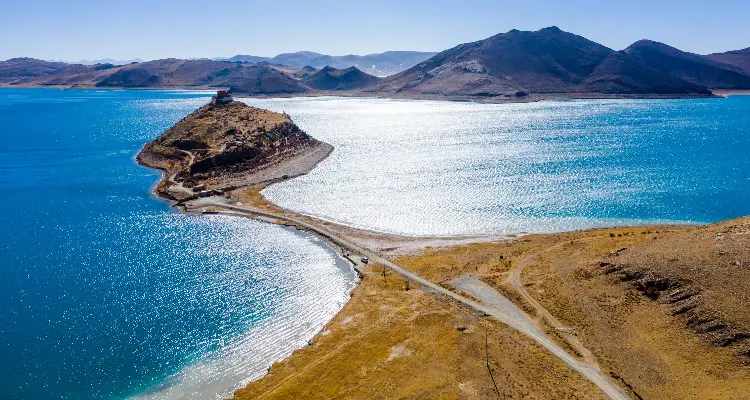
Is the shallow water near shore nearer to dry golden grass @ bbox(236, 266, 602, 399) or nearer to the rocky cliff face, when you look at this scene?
the rocky cliff face

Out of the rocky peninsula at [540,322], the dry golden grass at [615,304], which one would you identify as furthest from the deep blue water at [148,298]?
the dry golden grass at [615,304]

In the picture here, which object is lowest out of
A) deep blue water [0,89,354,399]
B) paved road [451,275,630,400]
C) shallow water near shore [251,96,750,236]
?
deep blue water [0,89,354,399]

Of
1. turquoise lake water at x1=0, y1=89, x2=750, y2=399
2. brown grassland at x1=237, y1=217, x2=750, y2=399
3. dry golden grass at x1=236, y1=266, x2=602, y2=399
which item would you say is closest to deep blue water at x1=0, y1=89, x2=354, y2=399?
turquoise lake water at x1=0, y1=89, x2=750, y2=399

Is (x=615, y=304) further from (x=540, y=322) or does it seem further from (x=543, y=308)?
(x=540, y=322)

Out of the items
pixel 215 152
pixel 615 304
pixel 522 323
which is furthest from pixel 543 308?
pixel 215 152

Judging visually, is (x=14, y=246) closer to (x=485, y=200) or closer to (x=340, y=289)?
(x=340, y=289)

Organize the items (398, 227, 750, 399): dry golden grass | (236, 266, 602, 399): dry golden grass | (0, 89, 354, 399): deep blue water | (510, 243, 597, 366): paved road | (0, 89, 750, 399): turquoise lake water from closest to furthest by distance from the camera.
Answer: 1. (398, 227, 750, 399): dry golden grass
2. (236, 266, 602, 399): dry golden grass
3. (510, 243, 597, 366): paved road
4. (0, 89, 354, 399): deep blue water
5. (0, 89, 750, 399): turquoise lake water
